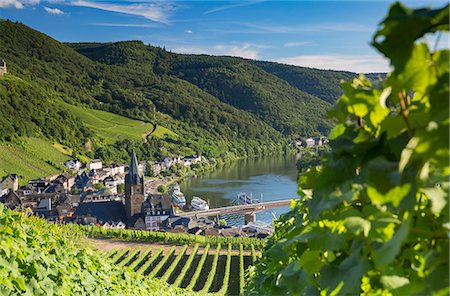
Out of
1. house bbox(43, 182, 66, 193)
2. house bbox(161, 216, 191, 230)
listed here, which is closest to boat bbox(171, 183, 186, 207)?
house bbox(161, 216, 191, 230)

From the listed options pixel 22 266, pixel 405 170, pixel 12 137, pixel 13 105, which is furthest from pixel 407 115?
pixel 13 105

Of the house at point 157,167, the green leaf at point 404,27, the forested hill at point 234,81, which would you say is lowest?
the house at point 157,167

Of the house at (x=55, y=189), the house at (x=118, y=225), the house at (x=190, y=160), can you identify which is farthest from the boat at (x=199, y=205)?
the house at (x=190, y=160)

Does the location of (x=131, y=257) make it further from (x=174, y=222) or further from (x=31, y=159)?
(x=31, y=159)

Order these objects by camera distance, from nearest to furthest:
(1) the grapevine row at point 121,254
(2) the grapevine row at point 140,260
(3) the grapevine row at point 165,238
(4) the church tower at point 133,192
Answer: (2) the grapevine row at point 140,260 < (1) the grapevine row at point 121,254 < (3) the grapevine row at point 165,238 < (4) the church tower at point 133,192

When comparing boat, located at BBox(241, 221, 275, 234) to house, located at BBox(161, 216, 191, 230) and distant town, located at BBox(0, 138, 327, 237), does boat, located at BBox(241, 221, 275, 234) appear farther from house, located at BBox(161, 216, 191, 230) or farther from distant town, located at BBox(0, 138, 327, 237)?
house, located at BBox(161, 216, 191, 230)

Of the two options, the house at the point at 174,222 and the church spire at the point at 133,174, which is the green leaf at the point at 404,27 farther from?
the church spire at the point at 133,174

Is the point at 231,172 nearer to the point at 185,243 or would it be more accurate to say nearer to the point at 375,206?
the point at 185,243

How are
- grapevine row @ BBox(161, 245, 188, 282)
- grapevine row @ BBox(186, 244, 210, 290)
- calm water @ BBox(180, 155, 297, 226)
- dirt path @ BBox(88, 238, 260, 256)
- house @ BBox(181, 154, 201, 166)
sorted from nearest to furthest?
grapevine row @ BBox(186, 244, 210, 290) → grapevine row @ BBox(161, 245, 188, 282) → dirt path @ BBox(88, 238, 260, 256) → calm water @ BBox(180, 155, 297, 226) → house @ BBox(181, 154, 201, 166)
